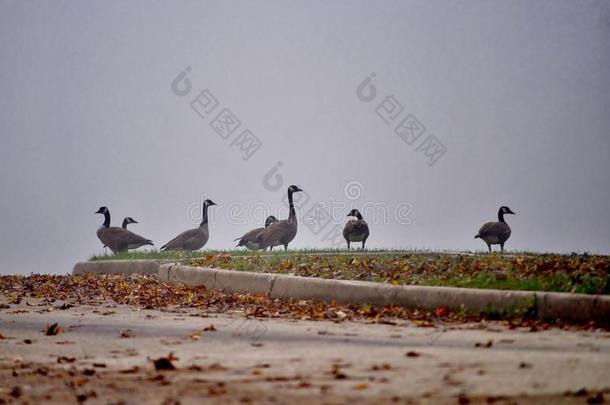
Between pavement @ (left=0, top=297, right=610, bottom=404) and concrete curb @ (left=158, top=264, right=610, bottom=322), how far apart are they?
78 cm

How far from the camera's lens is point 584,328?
962 cm

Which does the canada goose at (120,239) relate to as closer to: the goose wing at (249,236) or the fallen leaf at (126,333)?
the goose wing at (249,236)

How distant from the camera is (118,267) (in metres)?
25.1

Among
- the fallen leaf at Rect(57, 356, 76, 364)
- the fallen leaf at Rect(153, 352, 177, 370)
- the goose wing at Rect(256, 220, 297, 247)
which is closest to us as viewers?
the fallen leaf at Rect(153, 352, 177, 370)

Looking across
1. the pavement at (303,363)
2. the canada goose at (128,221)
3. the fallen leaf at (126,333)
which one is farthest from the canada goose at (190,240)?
the fallen leaf at (126,333)

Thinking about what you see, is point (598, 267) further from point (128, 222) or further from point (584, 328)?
point (128, 222)

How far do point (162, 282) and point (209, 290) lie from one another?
3.27 meters

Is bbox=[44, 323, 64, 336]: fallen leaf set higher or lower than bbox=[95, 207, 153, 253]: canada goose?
lower

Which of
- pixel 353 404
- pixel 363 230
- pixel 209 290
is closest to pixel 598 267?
pixel 209 290

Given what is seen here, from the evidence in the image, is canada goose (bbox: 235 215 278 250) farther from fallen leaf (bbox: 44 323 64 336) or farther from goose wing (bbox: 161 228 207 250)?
fallen leaf (bbox: 44 323 64 336)

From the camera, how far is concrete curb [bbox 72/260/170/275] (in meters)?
23.8

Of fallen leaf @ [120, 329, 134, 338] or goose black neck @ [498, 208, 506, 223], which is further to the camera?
goose black neck @ [498, 208, 506, 223]

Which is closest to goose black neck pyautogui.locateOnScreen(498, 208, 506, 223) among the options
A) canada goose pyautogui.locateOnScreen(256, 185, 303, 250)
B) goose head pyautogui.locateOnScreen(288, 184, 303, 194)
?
goose head pyautogui.locateOnScreen(288, 184, 303, 194)

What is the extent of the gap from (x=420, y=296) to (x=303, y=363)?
15.4 feet
